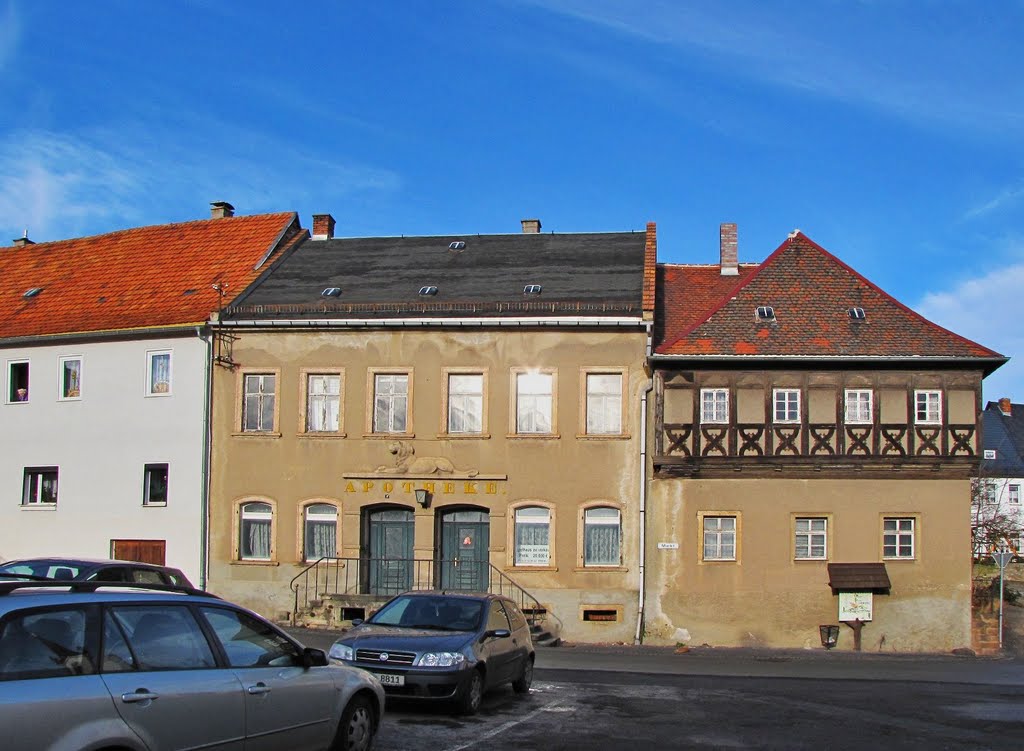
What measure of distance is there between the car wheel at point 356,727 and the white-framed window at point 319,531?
61.5 feet

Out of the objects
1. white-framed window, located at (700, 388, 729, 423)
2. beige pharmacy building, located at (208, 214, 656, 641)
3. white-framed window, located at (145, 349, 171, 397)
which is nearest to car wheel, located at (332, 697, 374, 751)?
beige pharmacy building, located at (208, 214, 656, 641)

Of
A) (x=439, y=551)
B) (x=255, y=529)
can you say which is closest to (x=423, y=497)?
(x=439, y=551)

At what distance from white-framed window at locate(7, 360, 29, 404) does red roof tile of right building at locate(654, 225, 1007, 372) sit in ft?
56.1

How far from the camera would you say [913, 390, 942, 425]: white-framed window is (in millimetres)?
27453

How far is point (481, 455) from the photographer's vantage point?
2844 cm

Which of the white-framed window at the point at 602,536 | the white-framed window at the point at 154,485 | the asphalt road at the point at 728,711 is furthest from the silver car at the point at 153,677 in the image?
the white-framed window at the point at 154,485

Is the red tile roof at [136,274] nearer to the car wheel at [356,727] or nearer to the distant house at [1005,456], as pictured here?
the car wheel at [356,727]

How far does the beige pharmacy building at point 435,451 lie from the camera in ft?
91.5

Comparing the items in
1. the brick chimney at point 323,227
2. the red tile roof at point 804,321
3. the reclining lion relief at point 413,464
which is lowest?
the reclining lion relief at point 413,464

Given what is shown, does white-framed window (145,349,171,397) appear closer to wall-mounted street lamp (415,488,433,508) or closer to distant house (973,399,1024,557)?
wall-mounted street lamp (415,488,433,508)

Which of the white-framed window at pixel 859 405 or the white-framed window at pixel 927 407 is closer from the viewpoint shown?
the white-framed window at pixel 927 407

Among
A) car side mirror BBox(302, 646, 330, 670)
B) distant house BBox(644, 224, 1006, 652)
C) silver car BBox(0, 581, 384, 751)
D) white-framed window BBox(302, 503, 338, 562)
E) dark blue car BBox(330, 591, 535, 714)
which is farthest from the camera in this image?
white-framed window BBox(302, 503, 338, 562)

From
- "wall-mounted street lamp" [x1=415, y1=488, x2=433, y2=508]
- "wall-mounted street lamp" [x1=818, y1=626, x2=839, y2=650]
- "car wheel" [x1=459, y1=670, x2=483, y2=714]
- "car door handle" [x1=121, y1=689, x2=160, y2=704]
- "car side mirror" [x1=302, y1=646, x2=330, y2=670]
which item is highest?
"wall-mounted street lamp" [x1=415, y1=488, x2=433, y2=508]

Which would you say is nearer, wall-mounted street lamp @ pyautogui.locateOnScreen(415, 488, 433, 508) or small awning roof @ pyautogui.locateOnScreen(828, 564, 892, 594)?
small awning roof @ pyautogui.locateOnScreen(828, 564, 892, 594)
